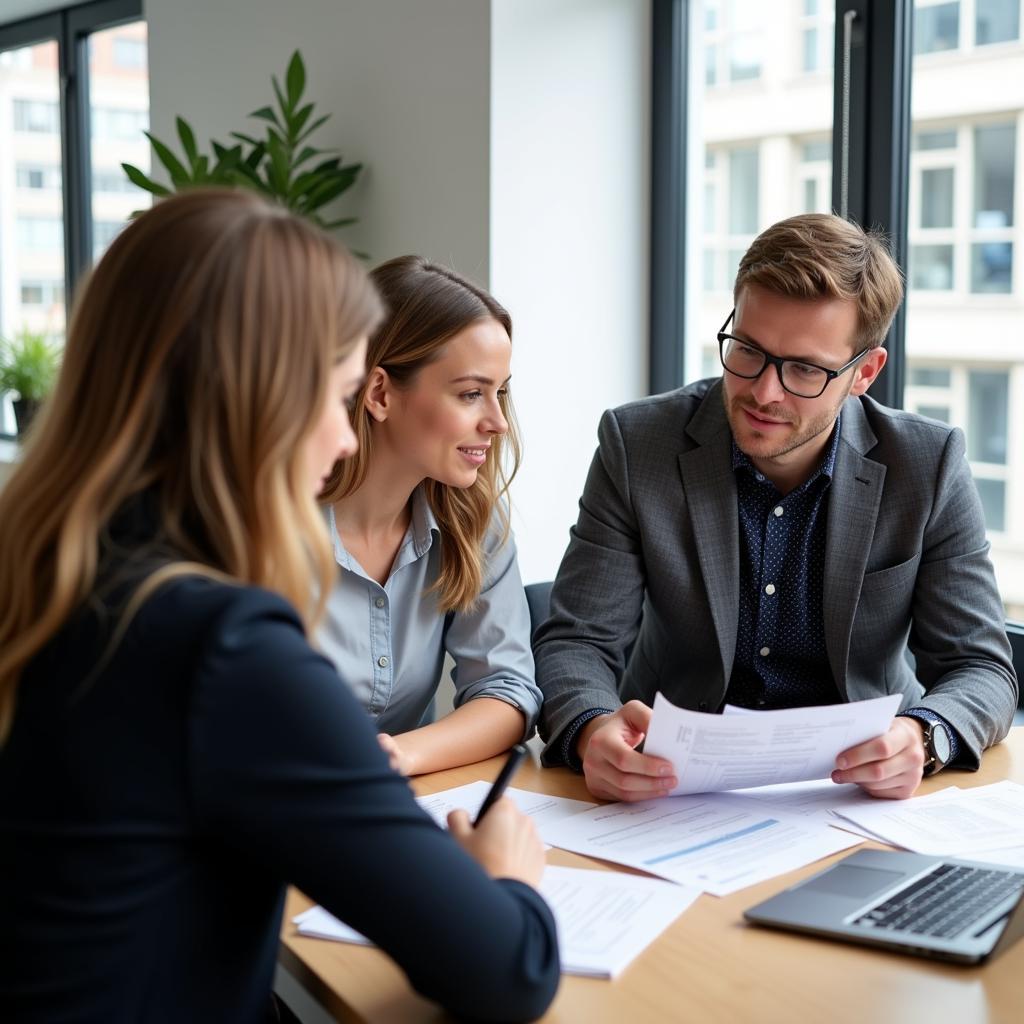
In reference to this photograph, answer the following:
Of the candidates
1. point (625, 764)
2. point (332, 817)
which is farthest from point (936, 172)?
point (332, 817)

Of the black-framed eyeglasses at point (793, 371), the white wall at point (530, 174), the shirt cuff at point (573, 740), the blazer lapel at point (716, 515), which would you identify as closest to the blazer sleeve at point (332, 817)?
the shirt cuff at point (573, 740)

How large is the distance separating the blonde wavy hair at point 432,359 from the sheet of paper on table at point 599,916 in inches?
26.1

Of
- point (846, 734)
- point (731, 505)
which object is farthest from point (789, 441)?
point (846, 734)

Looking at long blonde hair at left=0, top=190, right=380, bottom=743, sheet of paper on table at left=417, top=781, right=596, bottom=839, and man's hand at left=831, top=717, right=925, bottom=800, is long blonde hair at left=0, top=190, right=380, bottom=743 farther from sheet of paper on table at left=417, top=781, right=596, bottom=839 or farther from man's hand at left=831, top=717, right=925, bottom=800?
man's hand at left=831, top=717, right=925, bottom=800

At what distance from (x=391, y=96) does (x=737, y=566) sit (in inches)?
74.0

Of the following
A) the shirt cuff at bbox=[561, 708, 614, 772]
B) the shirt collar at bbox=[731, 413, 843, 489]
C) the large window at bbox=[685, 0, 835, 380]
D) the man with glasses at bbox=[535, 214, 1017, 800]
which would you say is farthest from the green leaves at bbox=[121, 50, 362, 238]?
the shirt cuff at bbox=[561, 708, 614, 772]

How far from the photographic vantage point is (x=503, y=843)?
3.74 feet

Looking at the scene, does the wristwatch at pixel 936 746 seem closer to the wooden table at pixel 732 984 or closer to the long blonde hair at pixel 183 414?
the wooden table at pixel 732 984

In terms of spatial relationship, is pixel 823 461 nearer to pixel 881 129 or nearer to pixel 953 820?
pixel 953 820

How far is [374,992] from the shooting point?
3.60 ft

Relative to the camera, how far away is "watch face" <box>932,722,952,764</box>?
167 cm

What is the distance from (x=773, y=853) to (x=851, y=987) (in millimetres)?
297

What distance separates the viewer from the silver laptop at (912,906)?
3.80 ft

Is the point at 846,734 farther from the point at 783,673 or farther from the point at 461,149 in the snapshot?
the point at 461,149
